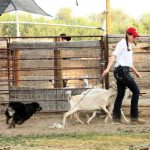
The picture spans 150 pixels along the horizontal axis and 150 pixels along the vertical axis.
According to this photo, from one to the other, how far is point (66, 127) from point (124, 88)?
1378 mm

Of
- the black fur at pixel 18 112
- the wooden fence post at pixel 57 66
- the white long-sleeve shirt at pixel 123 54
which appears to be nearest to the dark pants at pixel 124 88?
the white long-sleeve shirt at pixel 123 54

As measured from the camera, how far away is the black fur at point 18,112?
11.6 metres

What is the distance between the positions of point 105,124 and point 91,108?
43 cm

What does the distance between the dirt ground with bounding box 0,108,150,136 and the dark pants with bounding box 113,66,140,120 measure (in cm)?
29

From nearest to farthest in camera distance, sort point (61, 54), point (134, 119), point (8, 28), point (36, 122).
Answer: point (134, 119), point (36, 122), point (61, 54), point (8, 28)

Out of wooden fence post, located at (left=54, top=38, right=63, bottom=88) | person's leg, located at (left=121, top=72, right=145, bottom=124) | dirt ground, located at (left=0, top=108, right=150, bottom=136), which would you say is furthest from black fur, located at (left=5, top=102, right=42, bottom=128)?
person's leg, located at (left=121, top=72, right=145, bottom=124)

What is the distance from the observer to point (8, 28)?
34.4 m

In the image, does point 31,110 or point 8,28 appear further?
point 8,28

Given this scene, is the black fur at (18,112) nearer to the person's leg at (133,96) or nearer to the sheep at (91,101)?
the sheep at (91,101)

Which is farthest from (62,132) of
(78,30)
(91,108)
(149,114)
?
(78,30)

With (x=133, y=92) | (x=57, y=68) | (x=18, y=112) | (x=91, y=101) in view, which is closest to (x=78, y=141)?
(x=133, y=92)

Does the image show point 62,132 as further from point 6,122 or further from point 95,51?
point 95,51

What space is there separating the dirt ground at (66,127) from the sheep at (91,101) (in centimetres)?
32

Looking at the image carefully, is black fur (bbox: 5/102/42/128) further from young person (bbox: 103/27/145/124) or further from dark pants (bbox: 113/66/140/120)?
young person (bbox: 103/27/145/124)
